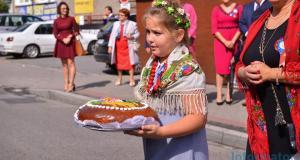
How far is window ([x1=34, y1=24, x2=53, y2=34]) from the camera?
67.3 feet

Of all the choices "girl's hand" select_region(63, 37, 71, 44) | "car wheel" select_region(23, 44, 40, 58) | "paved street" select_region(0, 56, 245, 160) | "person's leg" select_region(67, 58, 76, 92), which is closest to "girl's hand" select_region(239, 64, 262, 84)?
"paved street" select_region(0, 56, 245, 160)

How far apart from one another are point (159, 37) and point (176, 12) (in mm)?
161

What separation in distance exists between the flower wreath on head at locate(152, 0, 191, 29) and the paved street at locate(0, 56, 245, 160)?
7.47ft

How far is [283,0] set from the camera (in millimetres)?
2770

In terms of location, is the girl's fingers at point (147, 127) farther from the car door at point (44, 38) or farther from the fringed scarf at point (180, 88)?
the car door at point (44, 38)

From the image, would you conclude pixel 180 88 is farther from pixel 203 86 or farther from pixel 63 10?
→ pixel 63 10

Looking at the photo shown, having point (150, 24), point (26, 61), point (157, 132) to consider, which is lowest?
point (26, 61)

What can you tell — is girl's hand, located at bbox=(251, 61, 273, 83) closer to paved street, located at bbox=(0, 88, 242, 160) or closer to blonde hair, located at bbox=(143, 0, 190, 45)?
blonde hair, located at bbox=(143, 0, 190, 45)

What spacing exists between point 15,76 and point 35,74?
0.57 metres

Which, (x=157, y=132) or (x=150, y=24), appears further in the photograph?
(x=150, y=24)

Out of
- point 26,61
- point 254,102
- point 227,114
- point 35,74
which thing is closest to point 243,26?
point 227,114

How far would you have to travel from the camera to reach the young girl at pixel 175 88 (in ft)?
9.05

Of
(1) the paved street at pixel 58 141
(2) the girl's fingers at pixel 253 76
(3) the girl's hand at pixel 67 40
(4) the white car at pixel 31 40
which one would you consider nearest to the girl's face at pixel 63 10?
(3) the girl's hand at pixel 67 40

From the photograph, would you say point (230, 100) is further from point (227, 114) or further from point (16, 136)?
point (16, 136)
